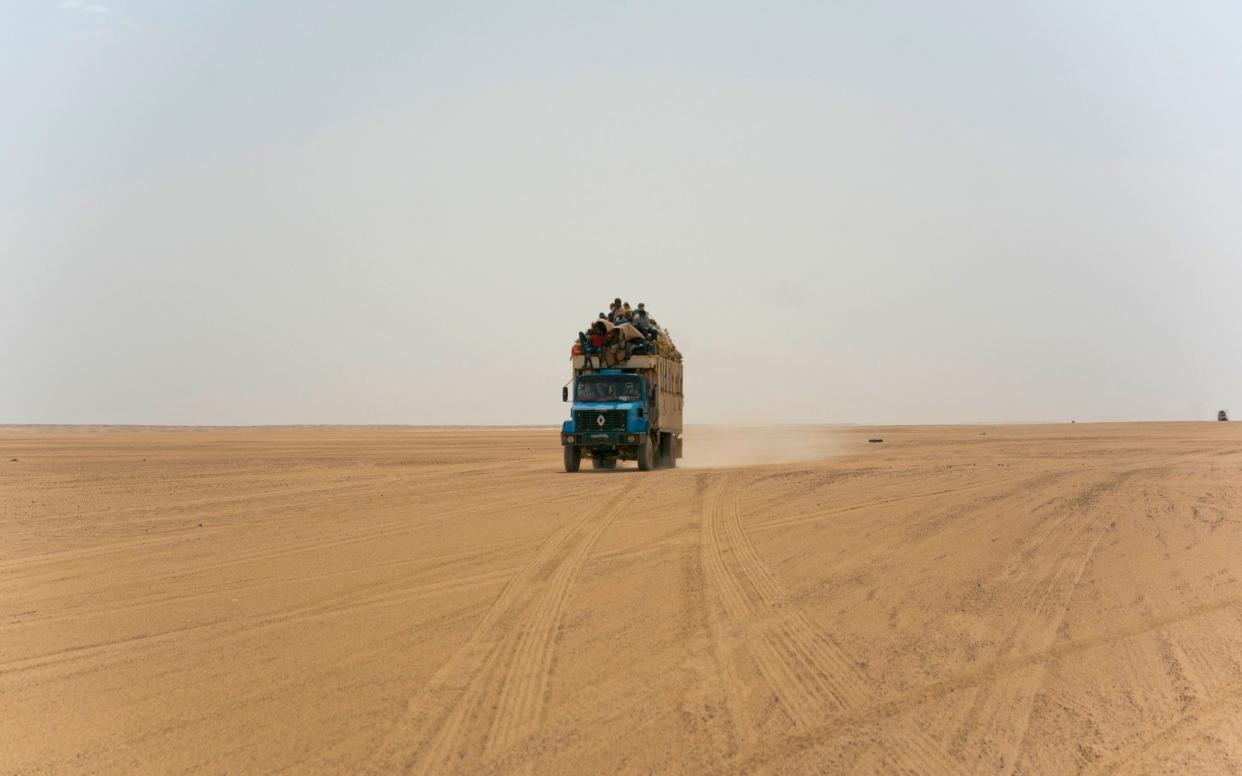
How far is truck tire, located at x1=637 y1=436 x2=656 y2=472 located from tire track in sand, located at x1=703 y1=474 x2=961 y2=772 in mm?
18257

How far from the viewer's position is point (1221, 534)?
14.5 meters

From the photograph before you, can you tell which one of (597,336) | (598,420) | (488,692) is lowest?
(488,692)

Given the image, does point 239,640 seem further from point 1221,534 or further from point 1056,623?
point 1221,534

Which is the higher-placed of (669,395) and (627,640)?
(669,395)

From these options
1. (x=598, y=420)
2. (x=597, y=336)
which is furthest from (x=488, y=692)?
(x=597, y=336)

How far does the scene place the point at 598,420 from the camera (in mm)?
30688

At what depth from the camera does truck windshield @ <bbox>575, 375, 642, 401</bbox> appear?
31094 mm

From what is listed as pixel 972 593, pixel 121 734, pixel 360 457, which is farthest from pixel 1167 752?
pixel 360 457

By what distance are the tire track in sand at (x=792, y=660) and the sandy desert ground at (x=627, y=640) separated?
0.03 meters

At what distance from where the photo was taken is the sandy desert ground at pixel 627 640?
591cm

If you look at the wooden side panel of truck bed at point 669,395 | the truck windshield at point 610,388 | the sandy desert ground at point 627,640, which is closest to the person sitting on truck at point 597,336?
the truck windshield at point 610,388

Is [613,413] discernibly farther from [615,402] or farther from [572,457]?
[572,457]

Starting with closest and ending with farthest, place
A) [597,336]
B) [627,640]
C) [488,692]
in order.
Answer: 1. [488,692]
2. [627,640]
3. [597,336]

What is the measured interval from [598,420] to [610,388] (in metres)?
1.08
